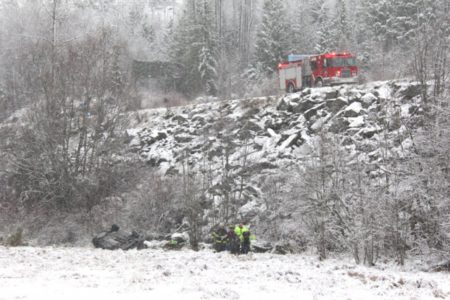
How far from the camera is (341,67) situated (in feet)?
105

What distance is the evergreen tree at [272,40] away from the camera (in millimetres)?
51219

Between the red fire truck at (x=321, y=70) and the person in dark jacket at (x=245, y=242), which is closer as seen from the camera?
the person in dark jacket at (x=245, y=242)

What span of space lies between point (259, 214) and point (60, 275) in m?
13.8

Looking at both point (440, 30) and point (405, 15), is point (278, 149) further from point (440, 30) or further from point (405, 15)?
point (405, 15)

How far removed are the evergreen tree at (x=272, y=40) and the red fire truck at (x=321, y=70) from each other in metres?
15.7

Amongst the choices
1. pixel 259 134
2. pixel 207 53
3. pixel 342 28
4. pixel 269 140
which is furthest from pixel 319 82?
pixel 342 28

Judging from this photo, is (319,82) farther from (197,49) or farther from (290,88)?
(197,49)

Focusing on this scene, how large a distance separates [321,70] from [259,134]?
21.5ft

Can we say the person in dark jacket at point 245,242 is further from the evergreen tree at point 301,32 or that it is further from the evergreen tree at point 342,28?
the evergreen tree at point 301,32

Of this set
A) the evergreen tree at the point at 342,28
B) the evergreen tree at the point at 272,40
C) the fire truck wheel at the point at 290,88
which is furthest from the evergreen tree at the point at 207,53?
the fire truck wheel at the point at 290,88

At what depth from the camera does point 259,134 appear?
1193 inches

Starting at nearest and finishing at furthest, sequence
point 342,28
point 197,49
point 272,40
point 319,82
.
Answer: point 319,82
point 272,40
point 197,49
point 342,28

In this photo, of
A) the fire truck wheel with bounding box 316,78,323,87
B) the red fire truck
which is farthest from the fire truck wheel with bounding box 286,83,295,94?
the fire truck wheel with bounding box 316,78,323,87

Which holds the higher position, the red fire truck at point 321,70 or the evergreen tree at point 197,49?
the evergreen tree at point 197,49
